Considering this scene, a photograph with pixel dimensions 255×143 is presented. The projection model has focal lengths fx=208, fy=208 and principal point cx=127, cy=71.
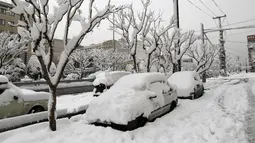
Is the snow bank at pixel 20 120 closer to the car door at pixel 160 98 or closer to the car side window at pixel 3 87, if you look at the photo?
the car side window at pixel 3 87

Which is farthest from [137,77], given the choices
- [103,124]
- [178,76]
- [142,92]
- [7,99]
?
[178,76]

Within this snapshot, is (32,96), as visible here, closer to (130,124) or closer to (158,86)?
(130,124)

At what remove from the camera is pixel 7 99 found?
250 inches

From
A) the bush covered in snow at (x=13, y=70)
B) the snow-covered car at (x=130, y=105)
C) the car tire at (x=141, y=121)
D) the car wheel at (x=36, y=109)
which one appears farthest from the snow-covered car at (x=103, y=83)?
the bush covered in snow at (x=13, y=70)

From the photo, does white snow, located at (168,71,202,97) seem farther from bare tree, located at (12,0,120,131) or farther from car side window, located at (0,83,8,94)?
car side window, located at (0,83,8,94)

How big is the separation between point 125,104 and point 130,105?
0.15 metres

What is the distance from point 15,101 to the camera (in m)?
6.55

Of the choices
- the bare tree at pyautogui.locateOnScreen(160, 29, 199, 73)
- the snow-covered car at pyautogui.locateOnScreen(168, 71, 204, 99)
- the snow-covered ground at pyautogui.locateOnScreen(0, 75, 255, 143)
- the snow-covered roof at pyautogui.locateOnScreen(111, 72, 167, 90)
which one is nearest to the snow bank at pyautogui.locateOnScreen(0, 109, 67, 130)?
the snow-covered ground at pyautogui.locateOnScreen(0, 75, 255, 143)

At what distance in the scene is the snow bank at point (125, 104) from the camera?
5.63m

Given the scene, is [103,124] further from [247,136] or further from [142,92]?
[247,136]

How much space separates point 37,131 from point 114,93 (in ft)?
7.92

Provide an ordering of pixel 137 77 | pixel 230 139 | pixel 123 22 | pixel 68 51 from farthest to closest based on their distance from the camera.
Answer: pixel 123 22 → pixel 137 77 → pixel 68 51 → pixel 230 139

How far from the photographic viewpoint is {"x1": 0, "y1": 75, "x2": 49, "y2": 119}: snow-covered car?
6238 millimetres

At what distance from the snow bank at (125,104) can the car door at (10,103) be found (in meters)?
2.26
